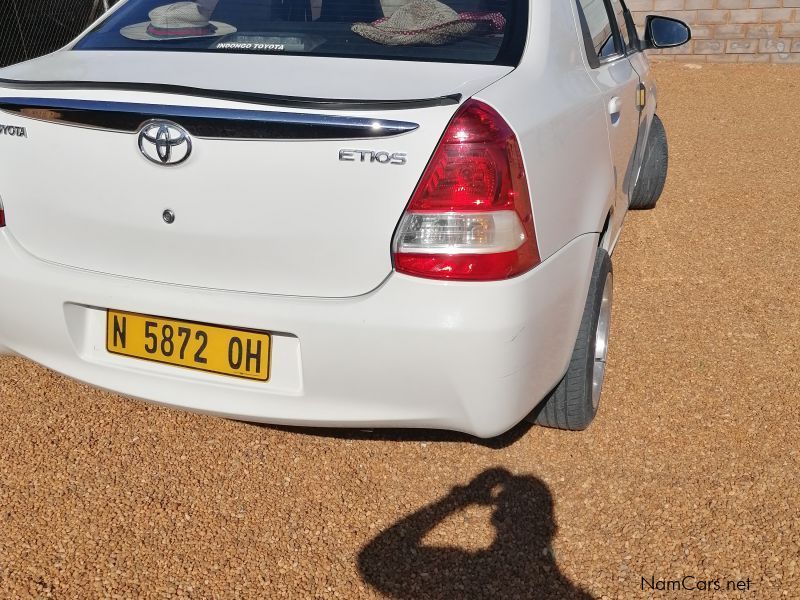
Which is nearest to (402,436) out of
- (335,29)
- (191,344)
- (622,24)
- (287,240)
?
(191,344)

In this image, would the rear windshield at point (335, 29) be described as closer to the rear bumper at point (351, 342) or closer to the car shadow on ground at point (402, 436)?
the rear bumper at point (351, 342)

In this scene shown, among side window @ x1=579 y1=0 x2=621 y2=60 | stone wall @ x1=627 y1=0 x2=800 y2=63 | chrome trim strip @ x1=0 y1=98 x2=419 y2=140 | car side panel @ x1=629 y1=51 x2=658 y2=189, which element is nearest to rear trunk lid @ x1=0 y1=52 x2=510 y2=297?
chrome trim strip @ x1=0 y1=98 x2=419 y2=140

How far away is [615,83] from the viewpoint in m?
3.16

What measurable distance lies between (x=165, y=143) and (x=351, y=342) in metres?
0.66

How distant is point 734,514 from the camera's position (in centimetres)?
251

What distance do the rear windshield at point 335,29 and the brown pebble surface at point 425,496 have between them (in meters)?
1.26

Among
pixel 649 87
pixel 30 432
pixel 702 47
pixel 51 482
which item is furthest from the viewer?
pixel 702 47

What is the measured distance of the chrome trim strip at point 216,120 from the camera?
1.95 metres

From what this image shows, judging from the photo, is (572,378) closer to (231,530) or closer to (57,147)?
(231,530)

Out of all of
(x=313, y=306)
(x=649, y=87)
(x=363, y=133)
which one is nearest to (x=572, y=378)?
(x=313, y=306)

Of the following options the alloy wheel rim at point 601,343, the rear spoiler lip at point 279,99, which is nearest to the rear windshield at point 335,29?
the rear spoiler lip at point 279,99

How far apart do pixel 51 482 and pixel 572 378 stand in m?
1.66

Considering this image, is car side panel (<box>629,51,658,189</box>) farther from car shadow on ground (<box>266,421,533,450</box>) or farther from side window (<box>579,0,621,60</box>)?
car shadow on ground (<box>266,421,533,450</box>)

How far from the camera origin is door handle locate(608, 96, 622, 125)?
2978 mm
